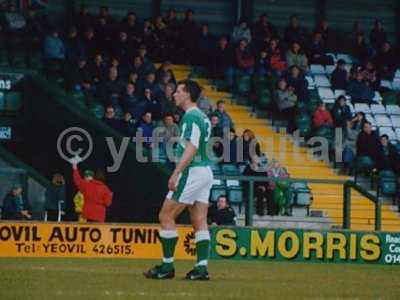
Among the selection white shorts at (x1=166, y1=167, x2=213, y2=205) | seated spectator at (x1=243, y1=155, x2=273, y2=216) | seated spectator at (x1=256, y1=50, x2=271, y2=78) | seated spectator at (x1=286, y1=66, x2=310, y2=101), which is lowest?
seated spectator at (x1=243, y1=155, x2=273, y2=216)

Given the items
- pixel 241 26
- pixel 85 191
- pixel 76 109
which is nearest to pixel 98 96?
pixel 76 109

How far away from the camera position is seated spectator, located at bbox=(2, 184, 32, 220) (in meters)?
22.9

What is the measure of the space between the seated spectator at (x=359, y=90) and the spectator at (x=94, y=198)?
864cm

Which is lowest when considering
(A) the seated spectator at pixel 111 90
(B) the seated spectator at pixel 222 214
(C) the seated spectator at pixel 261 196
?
(B) the seated spectator at pixel 222 214

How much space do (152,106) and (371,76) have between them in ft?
22.1

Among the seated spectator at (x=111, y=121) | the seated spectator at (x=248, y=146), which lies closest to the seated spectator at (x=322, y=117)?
the seated spectator at (x=248, y=146)

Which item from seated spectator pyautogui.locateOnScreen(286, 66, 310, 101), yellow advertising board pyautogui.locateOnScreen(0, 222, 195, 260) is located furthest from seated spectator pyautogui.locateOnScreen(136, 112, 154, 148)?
seated spectator pyautogui.locateOnScreen(286, 66, 310, 101)

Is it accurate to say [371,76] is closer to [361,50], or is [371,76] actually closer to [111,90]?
[361,50]

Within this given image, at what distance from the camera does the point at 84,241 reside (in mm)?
20906

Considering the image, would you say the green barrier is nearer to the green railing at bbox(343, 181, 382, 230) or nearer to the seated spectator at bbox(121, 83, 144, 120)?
→ the green railing at bbox(343, 181, 382, 230)

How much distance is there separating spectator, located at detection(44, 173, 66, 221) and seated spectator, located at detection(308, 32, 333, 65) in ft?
27.2

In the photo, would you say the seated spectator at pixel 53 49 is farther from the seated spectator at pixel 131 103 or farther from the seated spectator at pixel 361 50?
the seated spectator at pixel 361 50

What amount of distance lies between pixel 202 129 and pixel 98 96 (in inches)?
419

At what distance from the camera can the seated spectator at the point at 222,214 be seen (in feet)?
74.6
